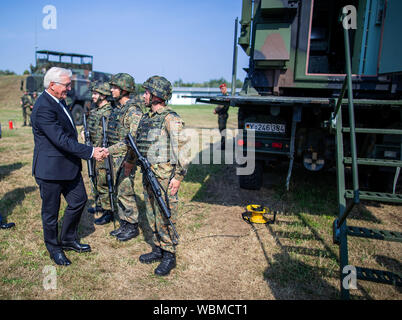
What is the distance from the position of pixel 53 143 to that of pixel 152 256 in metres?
1.60

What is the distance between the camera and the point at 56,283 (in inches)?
115

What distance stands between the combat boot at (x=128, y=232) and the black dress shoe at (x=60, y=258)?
0.73 metres

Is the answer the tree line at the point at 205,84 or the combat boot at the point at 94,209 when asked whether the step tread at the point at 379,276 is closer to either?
the combat boot at the point at 94,209

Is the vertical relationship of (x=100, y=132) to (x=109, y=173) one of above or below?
above

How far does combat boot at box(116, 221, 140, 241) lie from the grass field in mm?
85

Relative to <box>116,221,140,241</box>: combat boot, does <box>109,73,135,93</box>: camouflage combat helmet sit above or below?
above

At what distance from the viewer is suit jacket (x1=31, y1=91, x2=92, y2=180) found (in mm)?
2914

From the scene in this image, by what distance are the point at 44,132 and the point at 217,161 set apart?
19.1 ft

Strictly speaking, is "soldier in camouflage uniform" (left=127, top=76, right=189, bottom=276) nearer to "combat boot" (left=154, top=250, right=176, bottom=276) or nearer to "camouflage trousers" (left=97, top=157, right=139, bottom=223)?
"combat boot" (left=154, top=250, right=176, bottom=276)

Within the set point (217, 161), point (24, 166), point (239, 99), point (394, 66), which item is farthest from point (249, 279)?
point (24, 166)

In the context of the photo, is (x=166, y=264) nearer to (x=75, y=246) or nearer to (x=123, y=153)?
(x=75, y=246)

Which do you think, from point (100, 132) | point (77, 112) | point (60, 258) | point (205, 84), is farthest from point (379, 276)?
point (205, 84)

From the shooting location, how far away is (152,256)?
→ 3.38 m

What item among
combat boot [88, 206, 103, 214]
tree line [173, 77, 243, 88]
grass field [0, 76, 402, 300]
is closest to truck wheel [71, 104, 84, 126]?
grass field [0, 76, 402, 300]
